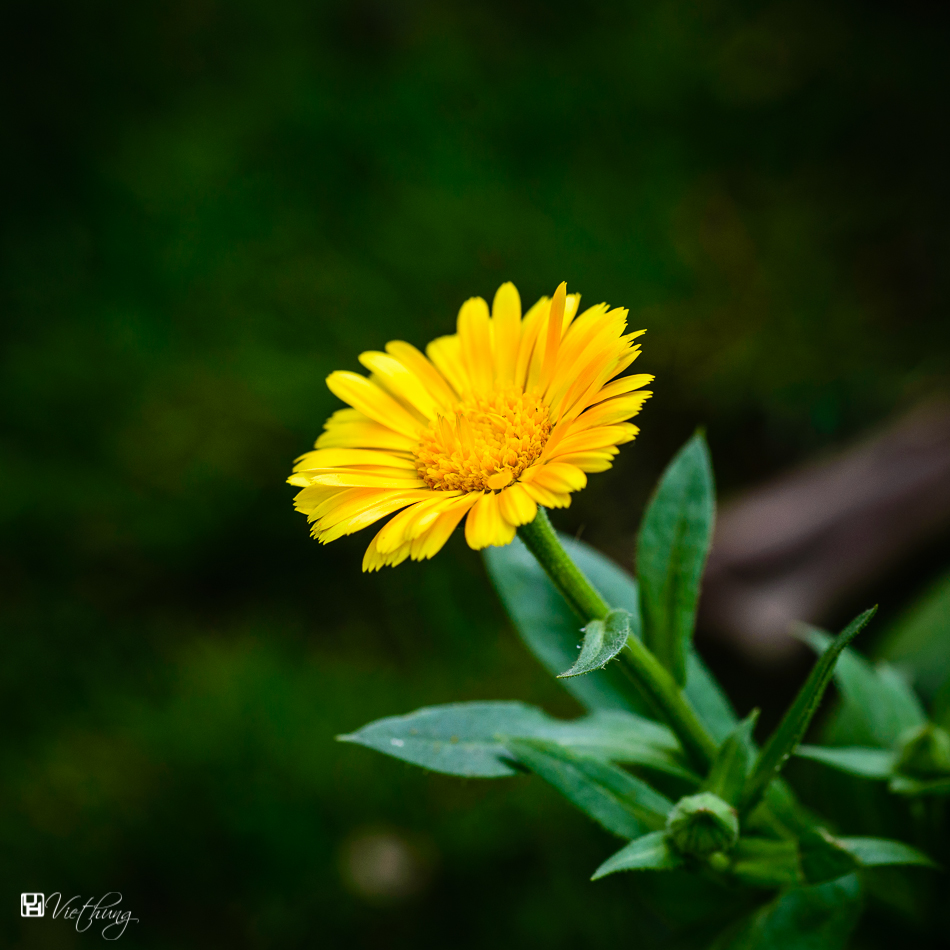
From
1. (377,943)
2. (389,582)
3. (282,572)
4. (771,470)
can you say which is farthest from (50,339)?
(771,470)

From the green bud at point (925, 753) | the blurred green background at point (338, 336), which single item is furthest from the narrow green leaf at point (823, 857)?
the blurred green background at point (338, 336)

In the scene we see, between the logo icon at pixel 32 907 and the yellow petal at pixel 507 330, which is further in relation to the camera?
the logo icon at pixel 32 907

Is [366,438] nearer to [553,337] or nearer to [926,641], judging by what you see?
[553,337]

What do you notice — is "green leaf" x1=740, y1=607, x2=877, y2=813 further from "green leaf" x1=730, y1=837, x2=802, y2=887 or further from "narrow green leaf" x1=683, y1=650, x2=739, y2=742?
"narrow green leaf" x1=683, y1=650, x2=739, y2=742

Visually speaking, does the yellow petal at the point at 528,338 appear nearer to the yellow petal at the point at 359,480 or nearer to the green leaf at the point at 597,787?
the yellow petal at the point at 359,480

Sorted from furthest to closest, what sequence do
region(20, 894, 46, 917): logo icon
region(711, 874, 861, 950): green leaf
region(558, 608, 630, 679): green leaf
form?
1. region(20, 894, 46, 917): logo icon
2. region(711, 874, 861, 950): green leaf
3. region(558, 608, 630, 679): green leaf

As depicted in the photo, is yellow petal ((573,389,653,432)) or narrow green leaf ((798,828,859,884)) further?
narrow green leaf ((798,828,859,884))

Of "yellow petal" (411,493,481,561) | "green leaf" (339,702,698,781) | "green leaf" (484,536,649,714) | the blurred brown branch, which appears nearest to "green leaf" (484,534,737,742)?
"green leaf" (484,536,649,714)

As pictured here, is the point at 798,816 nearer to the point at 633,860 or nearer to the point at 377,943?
the point at 633,860
